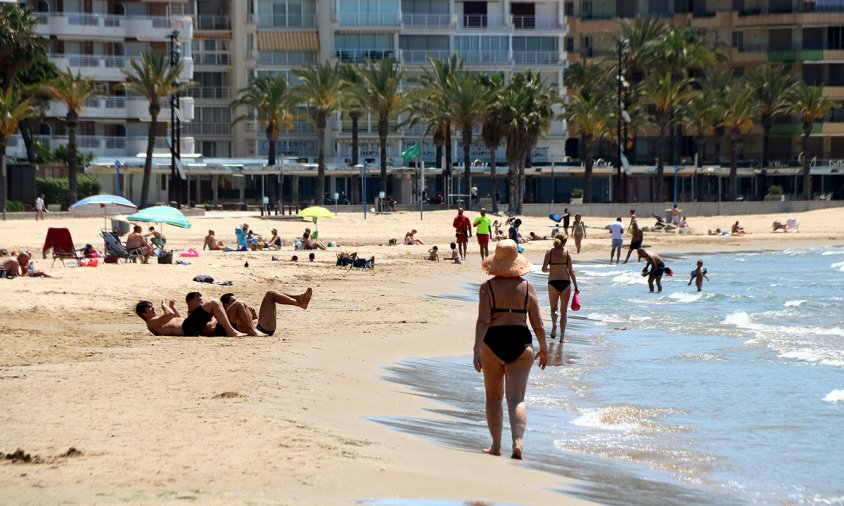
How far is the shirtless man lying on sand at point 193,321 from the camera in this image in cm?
1526

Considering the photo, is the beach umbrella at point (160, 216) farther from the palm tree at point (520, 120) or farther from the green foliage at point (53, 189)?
the palm tree at point (520, 120)

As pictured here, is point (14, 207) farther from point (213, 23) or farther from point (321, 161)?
point (213, 23)

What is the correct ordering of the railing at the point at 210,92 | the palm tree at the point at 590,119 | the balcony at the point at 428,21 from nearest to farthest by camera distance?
the palm tree at the point at 590,119, the balcony at the point at 428,21, the railing at the point at 210,92

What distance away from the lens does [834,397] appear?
13406 mm

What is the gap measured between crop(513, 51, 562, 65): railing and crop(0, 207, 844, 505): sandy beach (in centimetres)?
5536

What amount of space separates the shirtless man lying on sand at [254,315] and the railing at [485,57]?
205 feet

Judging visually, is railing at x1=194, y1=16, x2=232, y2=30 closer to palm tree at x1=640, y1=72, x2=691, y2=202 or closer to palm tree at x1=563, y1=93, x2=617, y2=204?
palm tree at x1=563, y1=93, x2=617, y2=204

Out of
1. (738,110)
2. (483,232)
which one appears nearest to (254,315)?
(483,232)

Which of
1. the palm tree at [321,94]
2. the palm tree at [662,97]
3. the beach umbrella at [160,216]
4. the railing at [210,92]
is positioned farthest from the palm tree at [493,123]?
the beach umbrella at [160,216]

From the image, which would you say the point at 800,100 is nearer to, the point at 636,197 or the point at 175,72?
the point at 636,197

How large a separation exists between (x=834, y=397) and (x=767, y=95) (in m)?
68.9

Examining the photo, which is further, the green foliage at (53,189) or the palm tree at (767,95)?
the palm tree at (767,95)

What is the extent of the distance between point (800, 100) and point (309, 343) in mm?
68498

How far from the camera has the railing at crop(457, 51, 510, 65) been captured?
77438 mm
